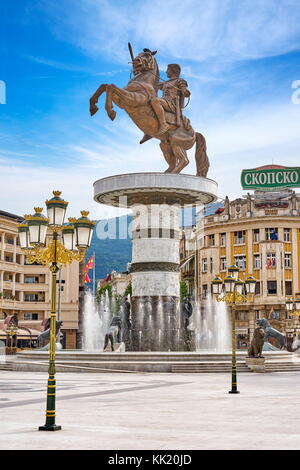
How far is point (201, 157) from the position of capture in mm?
37469

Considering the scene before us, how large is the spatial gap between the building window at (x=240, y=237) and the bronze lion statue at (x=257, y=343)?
166 ft

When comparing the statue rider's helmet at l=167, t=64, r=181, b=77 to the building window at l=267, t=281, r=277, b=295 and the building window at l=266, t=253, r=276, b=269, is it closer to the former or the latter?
the building window at l=266, t=253, r=276, b=269

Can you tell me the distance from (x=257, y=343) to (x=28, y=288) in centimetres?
5260

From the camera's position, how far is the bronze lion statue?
29641mm

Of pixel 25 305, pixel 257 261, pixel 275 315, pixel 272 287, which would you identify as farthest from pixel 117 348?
pixel 257 261

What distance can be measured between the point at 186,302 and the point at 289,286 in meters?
45.2

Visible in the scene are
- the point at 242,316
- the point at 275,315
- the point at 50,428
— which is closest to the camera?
the point at 50,428

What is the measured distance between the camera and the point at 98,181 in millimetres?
35031

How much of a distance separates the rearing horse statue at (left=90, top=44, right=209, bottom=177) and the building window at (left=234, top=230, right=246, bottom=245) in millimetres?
44379

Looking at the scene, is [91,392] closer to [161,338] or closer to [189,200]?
[161,338]

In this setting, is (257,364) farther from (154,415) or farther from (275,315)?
(275,315)

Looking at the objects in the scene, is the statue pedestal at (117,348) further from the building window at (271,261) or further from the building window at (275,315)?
the building window at (271,261)
